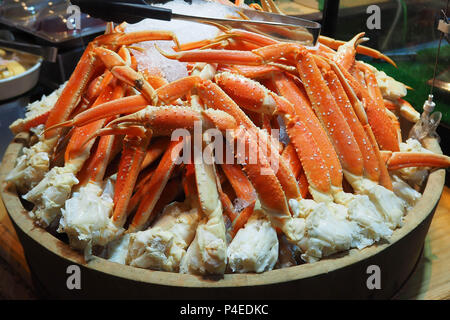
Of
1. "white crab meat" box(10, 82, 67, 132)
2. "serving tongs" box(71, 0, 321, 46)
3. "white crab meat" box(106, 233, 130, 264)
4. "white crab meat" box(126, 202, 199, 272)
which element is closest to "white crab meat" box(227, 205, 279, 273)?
"white crab meat" box(126, 202, 199, 272)

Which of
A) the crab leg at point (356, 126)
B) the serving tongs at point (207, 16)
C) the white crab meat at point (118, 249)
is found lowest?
the white crab meat at point (118, 249)

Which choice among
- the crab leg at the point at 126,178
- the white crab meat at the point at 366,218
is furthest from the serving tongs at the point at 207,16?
the white crab meat at the point at 366,218

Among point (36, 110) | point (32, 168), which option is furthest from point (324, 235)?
point (36, 110)

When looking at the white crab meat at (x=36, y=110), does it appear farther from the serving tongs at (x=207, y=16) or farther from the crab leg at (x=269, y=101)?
the crab leg at (x=269, y=101)

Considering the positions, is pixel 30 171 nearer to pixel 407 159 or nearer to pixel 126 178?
pixel 126 178

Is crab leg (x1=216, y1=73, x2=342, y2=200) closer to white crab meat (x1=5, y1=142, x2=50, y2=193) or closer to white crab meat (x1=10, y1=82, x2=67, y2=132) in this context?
white crab meat (x1=5, y1=142, x2=50, y2=193)
